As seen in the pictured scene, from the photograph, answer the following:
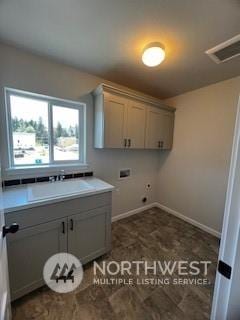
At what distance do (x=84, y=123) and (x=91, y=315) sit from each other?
2.11 m

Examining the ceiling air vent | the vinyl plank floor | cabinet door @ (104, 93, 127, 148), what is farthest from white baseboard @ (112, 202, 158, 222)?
the ceiling air vent

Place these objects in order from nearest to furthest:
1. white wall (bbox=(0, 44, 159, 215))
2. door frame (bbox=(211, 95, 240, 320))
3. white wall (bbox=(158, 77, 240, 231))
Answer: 1. door frame (bbox=(211, 95, 240, 320))
2. white wall (bbox=(0, 44, 159, 215))
3. white wall (bbox=(158, 77, 240, 231))

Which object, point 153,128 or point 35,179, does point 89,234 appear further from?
point 153,128

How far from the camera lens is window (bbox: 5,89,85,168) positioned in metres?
1.79

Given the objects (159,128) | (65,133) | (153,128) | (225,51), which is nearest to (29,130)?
(65,133)

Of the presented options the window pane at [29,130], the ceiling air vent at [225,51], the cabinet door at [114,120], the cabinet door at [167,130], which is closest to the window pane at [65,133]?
the window pane at [29,130]

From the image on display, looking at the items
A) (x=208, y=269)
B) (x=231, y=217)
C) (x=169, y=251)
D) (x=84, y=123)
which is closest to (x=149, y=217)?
(x=169, y=251)

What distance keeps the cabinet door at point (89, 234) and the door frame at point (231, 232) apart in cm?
123

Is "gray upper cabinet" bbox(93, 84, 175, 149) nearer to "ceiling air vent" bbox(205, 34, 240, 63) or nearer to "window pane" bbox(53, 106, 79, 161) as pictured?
"window pane" bbox(53, 106, 79, 161)

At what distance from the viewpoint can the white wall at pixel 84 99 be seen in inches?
64.4

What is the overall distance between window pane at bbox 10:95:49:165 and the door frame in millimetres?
2023

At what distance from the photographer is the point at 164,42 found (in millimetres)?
1610

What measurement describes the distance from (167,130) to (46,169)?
2176mm

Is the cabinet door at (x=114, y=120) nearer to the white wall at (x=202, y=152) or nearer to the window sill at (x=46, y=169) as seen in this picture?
the window sill at (x=46, y=169)
